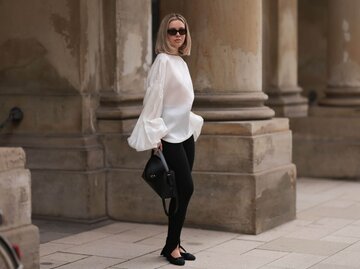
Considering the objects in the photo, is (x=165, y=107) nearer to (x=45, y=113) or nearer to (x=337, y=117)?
(x=45, y=113)

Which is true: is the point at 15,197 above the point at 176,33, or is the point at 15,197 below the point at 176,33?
below

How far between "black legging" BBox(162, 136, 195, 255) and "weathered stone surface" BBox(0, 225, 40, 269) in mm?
1276

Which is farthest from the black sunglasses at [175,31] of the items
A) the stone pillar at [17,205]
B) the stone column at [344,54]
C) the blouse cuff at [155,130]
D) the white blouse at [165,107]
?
the stone column at [344,54]

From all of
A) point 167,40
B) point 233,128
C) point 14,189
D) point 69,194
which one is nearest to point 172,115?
point 167,40

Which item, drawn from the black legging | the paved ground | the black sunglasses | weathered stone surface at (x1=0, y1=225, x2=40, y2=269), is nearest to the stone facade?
the paved ground

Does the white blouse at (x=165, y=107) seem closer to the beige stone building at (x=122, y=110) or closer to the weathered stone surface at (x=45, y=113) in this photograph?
the beige stone building at (x=122, y=110)

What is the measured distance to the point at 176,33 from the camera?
291 inches

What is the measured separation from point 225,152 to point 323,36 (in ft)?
29.5

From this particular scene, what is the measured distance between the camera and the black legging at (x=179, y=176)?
24.2 ft

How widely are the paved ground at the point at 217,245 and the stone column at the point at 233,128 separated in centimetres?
22

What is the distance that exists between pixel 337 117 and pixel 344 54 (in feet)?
3.13

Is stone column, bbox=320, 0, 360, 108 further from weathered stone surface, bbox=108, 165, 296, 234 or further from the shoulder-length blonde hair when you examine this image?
the shoulder-length blonde hair

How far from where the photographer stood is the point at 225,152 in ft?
29.3

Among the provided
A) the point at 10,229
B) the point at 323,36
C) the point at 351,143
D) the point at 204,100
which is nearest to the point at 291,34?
the point at 351,143
